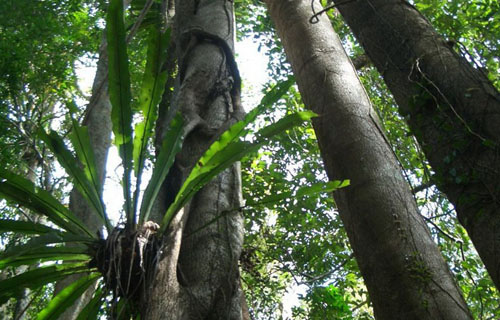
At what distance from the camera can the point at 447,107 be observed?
1.84 metres

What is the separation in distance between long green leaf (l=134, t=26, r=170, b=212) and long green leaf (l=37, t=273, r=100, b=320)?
1.74ft

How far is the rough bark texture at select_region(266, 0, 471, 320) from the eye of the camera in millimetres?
1487

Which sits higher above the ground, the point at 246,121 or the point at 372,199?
the point at 246,121

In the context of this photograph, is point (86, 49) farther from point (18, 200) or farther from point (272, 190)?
point (18, 200)

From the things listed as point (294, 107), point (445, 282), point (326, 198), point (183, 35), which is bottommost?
point (445, 282)

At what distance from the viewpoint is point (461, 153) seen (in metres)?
1.72

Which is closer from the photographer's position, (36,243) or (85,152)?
(36,243)

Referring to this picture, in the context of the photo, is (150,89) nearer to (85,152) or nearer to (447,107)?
(85,152)

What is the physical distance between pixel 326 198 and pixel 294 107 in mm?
1376

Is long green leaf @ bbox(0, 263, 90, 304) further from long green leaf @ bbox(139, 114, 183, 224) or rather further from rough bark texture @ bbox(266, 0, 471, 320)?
rough bark texture @ bbox(266, 0, 471, 320)

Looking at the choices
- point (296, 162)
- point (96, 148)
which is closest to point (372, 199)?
point (96, 148)

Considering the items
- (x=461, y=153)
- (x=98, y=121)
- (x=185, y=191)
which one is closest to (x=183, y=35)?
(x=98, y=121)

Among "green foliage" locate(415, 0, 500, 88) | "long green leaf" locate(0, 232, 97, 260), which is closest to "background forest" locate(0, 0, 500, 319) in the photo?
"green foliage" locate(415, 0, 500, 88)

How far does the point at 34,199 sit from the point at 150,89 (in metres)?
0.66
